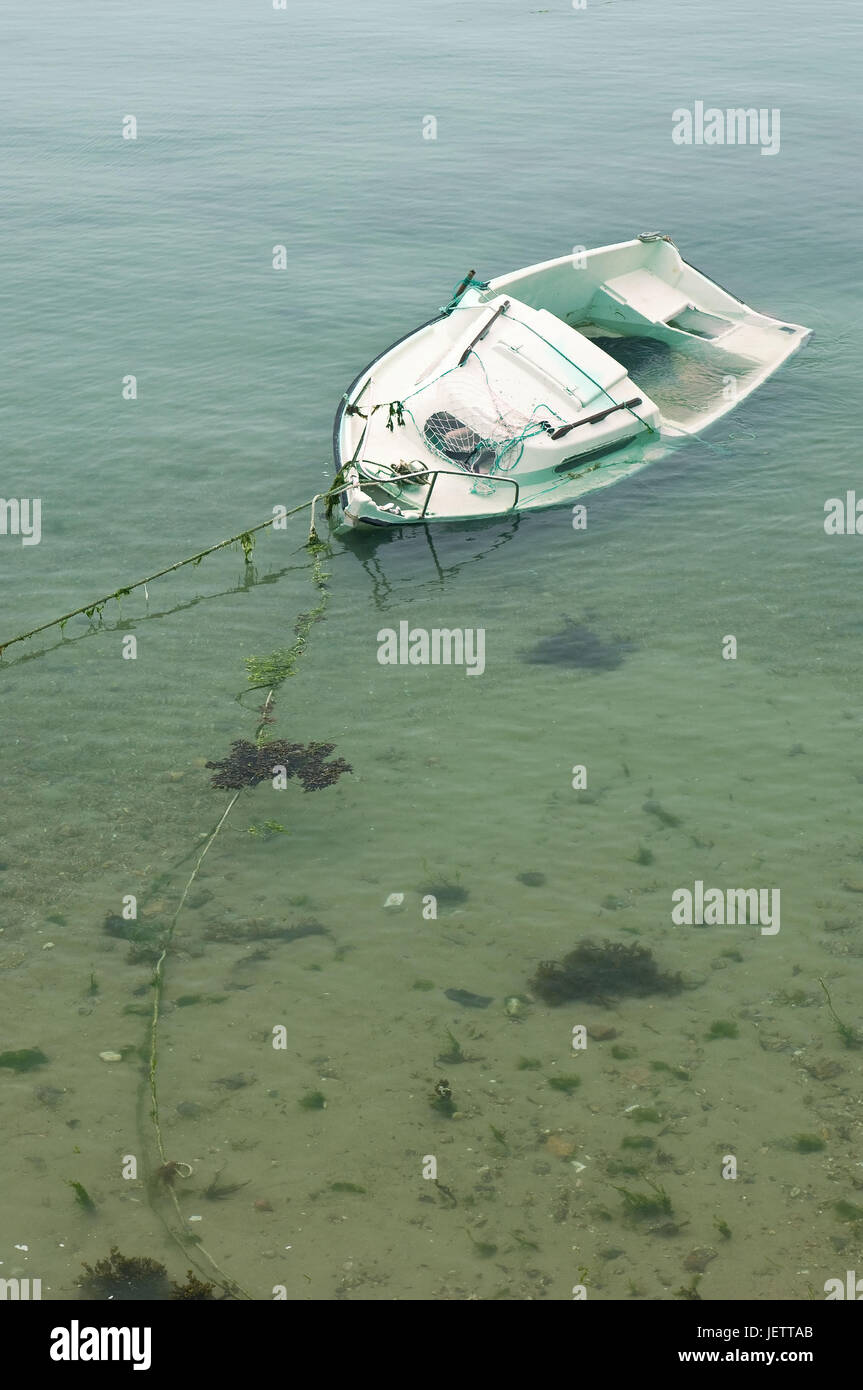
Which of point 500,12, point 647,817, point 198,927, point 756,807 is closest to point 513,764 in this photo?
point 647,817

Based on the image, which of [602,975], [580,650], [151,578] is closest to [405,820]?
[602,975]

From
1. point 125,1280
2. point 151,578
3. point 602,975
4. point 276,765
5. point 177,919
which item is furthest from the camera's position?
point 151,578

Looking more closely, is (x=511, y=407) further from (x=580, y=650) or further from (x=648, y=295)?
(x=648, y=295)

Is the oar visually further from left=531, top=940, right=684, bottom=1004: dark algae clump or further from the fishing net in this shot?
left=531, top=940, right=684, bottom=1004: dark algae clump

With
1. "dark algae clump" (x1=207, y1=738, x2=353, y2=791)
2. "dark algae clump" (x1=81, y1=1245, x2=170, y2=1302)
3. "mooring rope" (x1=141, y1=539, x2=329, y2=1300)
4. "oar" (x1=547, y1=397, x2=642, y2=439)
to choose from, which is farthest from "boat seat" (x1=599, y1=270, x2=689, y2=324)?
"dark algae clump" (x1=81, y1=1245, x2=170, y2=1302)

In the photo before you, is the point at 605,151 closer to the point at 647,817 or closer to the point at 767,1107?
the point at 647,817

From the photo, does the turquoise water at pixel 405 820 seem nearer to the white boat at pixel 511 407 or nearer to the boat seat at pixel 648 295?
the white boat at pixel 511 407
